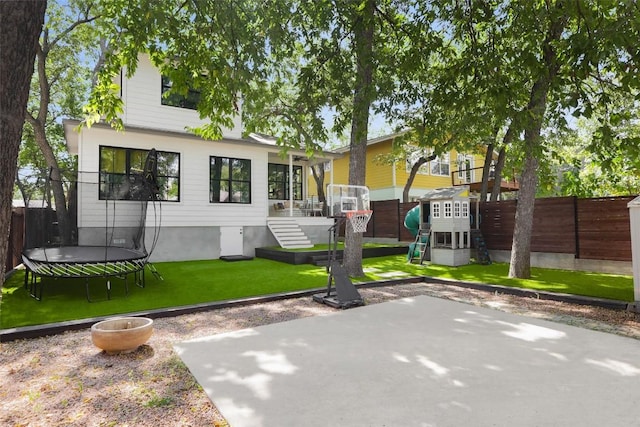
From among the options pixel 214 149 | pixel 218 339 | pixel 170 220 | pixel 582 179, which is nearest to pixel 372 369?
pixel 218 339

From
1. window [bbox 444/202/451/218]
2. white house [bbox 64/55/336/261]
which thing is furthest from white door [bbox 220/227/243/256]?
window [bbox 444/202/451/218]

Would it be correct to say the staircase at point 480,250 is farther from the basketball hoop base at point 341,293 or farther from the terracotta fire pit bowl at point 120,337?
the terracotta fire pit bowl at point 120,337

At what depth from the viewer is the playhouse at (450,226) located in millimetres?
10609

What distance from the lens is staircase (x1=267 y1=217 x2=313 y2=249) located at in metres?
12.7

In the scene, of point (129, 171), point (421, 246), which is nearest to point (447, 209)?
point (421, 246)

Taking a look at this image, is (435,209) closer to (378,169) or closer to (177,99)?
(177,99)

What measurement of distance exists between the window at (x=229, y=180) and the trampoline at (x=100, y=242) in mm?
2435

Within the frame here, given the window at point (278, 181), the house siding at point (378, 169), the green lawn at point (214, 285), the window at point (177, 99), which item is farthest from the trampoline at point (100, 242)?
the house siding at point (378, 169)

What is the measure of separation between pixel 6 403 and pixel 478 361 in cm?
426

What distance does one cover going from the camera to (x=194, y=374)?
340 cm

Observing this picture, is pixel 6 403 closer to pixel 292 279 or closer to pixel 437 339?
pixel 437 339

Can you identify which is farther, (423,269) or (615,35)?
(423,269)

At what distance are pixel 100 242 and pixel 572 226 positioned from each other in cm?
1336

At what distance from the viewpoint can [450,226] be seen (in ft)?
34.9
